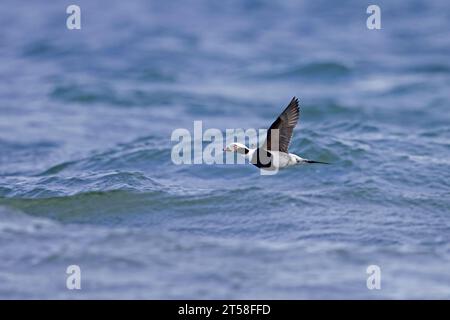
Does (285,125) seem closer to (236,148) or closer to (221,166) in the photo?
(236,148)

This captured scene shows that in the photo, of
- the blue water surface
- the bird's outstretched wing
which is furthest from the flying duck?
the blue water surface

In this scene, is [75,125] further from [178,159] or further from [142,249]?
[142,249]

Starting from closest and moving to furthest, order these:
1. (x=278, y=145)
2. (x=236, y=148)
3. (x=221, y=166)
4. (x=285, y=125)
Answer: (x=285, y=125) < (x=278, y=145) < (x=236, y=148) < (x=221, y=166)

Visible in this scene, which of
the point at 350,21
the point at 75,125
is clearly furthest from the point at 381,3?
the point at 75,125

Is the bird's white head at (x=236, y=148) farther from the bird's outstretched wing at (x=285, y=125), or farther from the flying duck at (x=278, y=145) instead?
the bird's outstretched wing at (x=285, y=125)

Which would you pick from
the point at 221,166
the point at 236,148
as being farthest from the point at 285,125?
the point at 221,166

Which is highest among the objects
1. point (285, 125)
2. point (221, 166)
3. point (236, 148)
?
point (285, 125)
